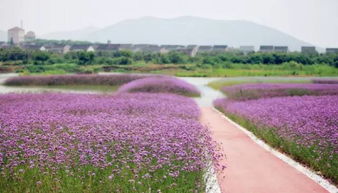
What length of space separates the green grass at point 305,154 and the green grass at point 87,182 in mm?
2903

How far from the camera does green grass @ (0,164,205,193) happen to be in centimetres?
522

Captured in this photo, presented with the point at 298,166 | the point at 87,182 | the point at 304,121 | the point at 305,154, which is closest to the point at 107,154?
the point at 87,182

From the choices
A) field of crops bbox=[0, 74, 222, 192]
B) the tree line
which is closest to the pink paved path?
field of crops bbox=[0, 74, 222, 192]

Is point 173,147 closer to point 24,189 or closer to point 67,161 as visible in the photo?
point 67,161

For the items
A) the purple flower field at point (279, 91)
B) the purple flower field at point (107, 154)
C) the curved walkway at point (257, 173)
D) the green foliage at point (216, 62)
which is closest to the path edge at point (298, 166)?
the curved walkway at point (257, 173)

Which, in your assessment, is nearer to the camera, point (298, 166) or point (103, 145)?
point (103, 145)

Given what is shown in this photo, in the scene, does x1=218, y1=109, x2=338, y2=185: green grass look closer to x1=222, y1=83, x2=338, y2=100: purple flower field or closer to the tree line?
x1=222, y1=83, x2=338, y2=100: purple flower field

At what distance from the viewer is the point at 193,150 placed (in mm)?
5953

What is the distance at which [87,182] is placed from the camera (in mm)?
5555

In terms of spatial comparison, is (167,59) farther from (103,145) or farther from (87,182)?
(87,182)

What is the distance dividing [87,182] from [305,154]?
4947mm

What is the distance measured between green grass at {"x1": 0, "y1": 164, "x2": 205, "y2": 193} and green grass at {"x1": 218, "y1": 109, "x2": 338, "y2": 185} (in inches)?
114

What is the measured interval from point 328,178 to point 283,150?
91.5 inches

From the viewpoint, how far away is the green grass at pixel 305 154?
24.2 ft
